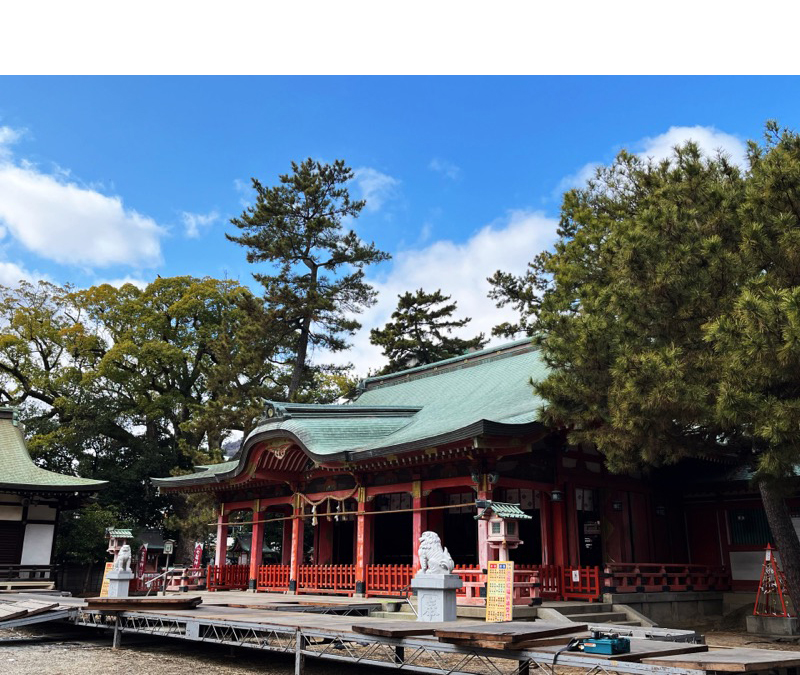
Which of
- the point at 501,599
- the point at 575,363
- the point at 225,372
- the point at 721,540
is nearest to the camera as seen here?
the point at 501,599

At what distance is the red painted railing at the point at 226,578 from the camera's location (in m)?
20.9

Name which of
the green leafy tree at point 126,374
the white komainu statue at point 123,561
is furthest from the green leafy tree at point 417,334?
Result: the white komainu statue at point 123,561

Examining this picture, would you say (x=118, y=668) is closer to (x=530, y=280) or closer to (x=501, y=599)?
(x=501, y=599)

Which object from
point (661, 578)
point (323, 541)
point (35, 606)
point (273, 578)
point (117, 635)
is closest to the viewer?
point (117, 635)

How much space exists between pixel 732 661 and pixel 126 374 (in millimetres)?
32643

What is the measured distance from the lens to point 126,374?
114 feet

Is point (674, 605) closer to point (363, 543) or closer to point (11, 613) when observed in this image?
point (363, 543)

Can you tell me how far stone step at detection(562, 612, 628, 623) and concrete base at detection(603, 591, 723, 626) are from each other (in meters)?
0.40

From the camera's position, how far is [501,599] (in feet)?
37.5

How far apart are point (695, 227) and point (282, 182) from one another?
989 inches

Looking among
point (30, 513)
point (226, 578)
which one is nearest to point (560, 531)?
point (226, 578)

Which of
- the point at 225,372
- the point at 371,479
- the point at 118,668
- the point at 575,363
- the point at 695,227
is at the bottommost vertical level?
the point at 118,668

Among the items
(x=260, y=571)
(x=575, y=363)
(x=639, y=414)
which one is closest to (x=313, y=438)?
(x=260, y=571)

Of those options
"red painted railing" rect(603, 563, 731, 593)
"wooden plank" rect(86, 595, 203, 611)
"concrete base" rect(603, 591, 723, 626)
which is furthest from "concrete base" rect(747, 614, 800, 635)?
"wooden plank" rect(86, 595, 203, 611)
